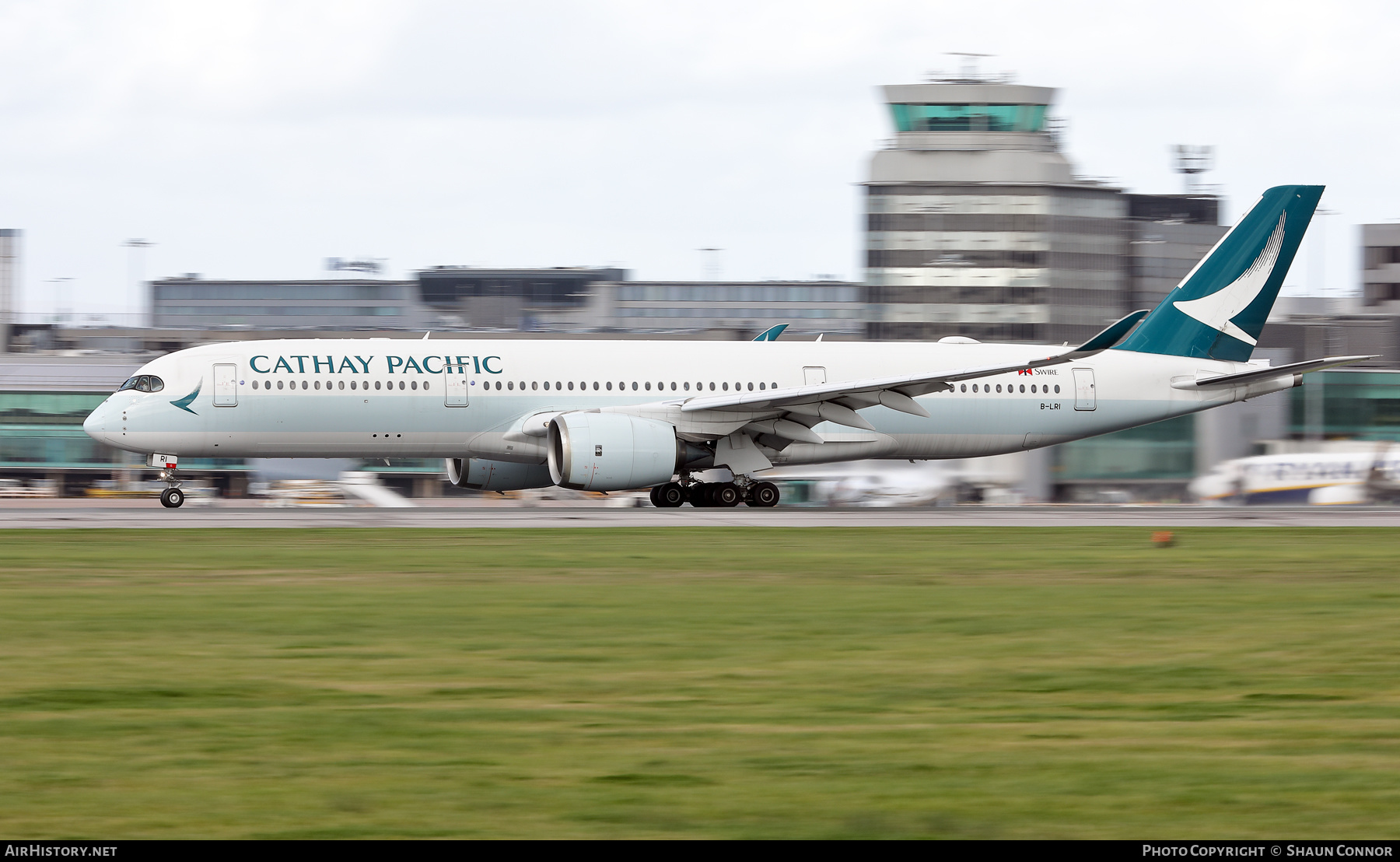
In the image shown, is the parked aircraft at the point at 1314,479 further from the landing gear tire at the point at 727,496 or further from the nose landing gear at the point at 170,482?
the nose landing gear at the point at 170,482

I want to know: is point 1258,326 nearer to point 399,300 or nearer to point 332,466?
point 332,466

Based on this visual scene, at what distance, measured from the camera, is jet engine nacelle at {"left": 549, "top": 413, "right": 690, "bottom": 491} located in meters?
33.3

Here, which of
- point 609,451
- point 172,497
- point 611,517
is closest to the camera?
point 609,451

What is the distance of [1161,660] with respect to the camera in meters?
13.2

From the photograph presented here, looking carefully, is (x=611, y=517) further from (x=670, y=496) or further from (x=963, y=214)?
(x=963, y=214)

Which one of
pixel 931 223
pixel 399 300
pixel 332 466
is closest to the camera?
pixel 332 466

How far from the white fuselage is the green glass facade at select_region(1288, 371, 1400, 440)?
60.5 ft

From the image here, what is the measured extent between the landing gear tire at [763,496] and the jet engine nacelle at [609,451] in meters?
2.97

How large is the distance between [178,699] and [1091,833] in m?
6.35

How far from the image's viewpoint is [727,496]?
37.1 metres

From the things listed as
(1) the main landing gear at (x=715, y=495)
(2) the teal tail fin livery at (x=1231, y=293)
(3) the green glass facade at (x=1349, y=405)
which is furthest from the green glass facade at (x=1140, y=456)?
(1) the main landing gear at (x=715, y=495)

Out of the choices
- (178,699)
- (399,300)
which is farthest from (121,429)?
(399,300)

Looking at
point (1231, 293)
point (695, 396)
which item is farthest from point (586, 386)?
point (1231, 293)

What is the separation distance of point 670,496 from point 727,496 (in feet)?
4.72
